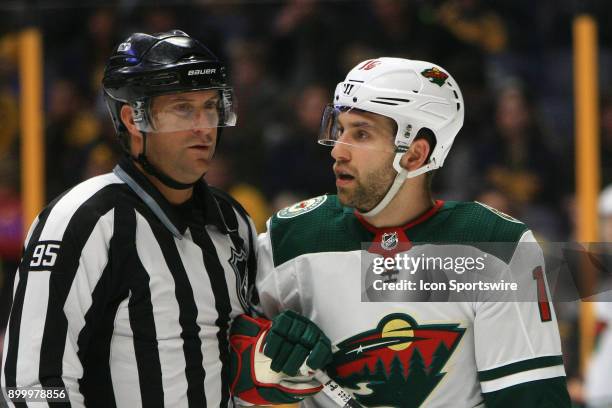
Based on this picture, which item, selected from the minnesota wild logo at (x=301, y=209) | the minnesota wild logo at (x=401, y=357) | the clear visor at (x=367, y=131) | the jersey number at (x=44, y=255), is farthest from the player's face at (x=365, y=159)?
the jersey number at (x=44, y=255)

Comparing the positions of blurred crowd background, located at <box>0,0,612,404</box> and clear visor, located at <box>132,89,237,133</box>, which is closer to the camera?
clear visor, located at <box>132,89,237,133</box>

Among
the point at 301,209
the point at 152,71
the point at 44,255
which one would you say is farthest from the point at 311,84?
the point at 44,255

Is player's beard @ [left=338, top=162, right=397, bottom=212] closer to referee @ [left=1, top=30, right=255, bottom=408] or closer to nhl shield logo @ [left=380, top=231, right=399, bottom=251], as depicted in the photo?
nhl shield logo @ [left=380, top=231, right=399, bottom=251]

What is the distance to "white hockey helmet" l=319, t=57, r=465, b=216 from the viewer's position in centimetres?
241

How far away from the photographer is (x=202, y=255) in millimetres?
2400

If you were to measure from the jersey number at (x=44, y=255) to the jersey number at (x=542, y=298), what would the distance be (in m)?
1.05

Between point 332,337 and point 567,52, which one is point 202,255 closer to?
point 332,337

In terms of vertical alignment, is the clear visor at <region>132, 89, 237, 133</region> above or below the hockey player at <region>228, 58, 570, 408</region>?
above

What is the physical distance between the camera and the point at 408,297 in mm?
2381

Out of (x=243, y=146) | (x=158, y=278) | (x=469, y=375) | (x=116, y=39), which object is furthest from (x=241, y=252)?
(x=116, y=39)

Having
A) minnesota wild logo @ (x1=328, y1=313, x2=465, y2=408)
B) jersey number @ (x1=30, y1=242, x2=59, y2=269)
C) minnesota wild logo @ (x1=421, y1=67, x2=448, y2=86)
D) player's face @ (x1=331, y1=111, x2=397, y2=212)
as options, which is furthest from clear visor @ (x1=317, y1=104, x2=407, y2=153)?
jersey number @ (x1=30, y1=242, x2=59, y2=269)

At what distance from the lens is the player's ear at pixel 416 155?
2.46 m

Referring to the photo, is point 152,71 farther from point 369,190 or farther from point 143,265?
point 369,190

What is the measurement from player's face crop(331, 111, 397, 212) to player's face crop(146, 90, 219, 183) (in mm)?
329
